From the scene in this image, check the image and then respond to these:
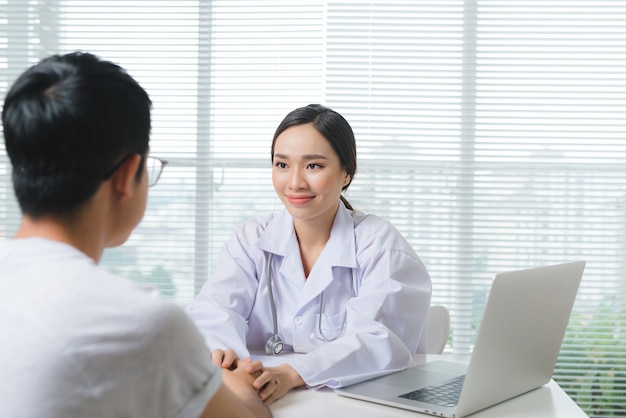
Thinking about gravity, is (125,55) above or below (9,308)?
above

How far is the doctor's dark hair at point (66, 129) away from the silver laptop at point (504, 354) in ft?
2.28

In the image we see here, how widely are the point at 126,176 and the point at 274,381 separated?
2.17 feet

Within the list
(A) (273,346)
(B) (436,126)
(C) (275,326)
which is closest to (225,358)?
(A) (273,346)

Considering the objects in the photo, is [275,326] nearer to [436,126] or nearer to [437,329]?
[437,329]

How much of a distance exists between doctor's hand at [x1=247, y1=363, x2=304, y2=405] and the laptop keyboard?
236mm

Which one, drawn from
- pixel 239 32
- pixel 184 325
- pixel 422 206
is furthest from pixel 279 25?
pixel 184 325

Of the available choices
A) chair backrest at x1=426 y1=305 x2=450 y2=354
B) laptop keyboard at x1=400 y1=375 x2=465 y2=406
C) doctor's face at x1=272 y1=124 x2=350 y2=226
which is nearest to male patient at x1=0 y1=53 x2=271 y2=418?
laptop keyboard at x1=400 y1=375 x2=465 y2=406

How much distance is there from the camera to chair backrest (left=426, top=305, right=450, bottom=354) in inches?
90.6

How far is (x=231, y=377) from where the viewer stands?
146cm

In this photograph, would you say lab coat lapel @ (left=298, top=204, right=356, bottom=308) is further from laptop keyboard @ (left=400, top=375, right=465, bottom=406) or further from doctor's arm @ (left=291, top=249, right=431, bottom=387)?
laptop keyboard @ (left=400, top=375, right=465, bottom=406)

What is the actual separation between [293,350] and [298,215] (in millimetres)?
378

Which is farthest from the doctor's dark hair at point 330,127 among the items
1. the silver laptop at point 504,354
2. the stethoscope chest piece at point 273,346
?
the silver laptop at point 504,354

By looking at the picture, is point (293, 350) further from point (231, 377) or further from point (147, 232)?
point (147, 232)

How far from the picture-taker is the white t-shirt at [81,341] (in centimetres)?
81
